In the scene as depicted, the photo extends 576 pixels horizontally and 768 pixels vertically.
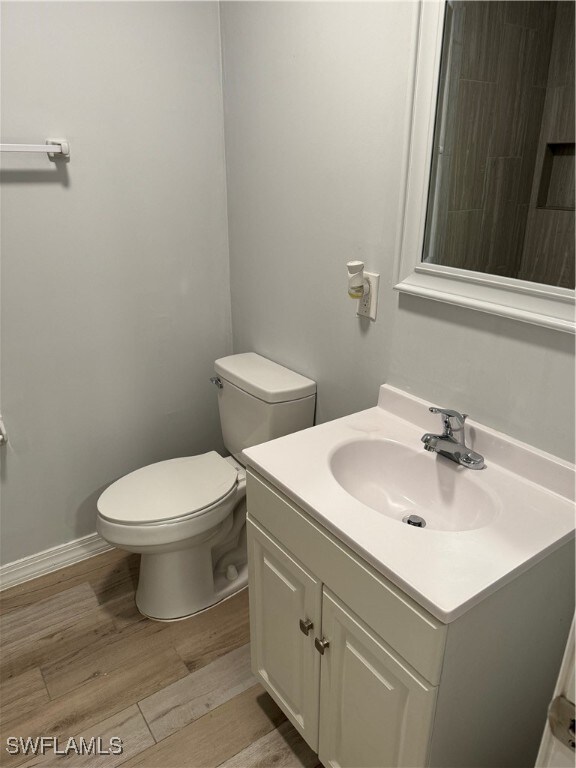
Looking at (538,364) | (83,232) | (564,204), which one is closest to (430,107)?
(564,204)

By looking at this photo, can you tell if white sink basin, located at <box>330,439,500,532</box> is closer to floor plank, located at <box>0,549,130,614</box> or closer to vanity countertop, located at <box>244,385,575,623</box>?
vanity countertop, located at <box>244,385,575,623</box>

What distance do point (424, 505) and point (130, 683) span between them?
1.08m

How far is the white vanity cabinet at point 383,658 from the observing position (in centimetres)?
95

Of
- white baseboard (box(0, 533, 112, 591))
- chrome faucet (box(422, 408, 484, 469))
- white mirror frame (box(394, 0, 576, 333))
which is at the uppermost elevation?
white mirror frame (box(394, 0, 576, 333))

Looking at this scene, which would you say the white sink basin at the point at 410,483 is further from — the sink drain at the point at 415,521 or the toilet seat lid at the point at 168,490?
the toilet seat lid at the point at 168,490

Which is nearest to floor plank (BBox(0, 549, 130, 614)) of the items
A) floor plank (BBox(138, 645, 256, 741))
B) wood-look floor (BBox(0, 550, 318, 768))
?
wood-look floor (BBox(0, 550, 318, 768))

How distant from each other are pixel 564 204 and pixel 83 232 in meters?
1.44

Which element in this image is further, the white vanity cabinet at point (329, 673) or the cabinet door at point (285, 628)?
the cabinet door at point (285, 628)

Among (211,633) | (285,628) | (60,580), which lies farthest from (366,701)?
(60,580)

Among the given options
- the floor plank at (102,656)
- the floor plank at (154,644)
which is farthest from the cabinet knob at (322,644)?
the floor plank at (102,656)

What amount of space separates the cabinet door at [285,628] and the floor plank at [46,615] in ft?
2.55

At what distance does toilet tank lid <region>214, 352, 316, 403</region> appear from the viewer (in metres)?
1.77

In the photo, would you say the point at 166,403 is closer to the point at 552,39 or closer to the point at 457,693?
the point at 457,693

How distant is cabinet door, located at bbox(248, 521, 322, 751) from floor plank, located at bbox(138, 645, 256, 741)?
22 centimetres
